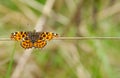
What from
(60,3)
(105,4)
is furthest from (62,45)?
(105,4)

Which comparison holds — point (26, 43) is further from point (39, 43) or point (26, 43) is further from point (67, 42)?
point (67, 42)

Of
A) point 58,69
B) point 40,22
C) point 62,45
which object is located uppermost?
point 40,22

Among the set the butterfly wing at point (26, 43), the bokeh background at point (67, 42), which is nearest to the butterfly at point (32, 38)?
the butterfly wing at point (26, 43)

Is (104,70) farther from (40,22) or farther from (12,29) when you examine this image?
(12,29)

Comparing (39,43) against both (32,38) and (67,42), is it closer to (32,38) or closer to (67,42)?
(32,38)

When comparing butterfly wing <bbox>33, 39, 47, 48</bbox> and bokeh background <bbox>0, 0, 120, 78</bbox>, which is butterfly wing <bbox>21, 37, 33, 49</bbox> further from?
bokeh background <bbox>0, 0, 120, 78</bbox>

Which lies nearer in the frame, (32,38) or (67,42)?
(32,38)

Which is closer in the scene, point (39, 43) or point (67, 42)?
point (39, 43)

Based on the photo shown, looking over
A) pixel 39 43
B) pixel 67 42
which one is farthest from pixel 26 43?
pixel 67 42

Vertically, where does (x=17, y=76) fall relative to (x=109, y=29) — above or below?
below

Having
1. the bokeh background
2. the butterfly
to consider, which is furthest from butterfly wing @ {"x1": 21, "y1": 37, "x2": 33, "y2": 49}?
the bokeh background
